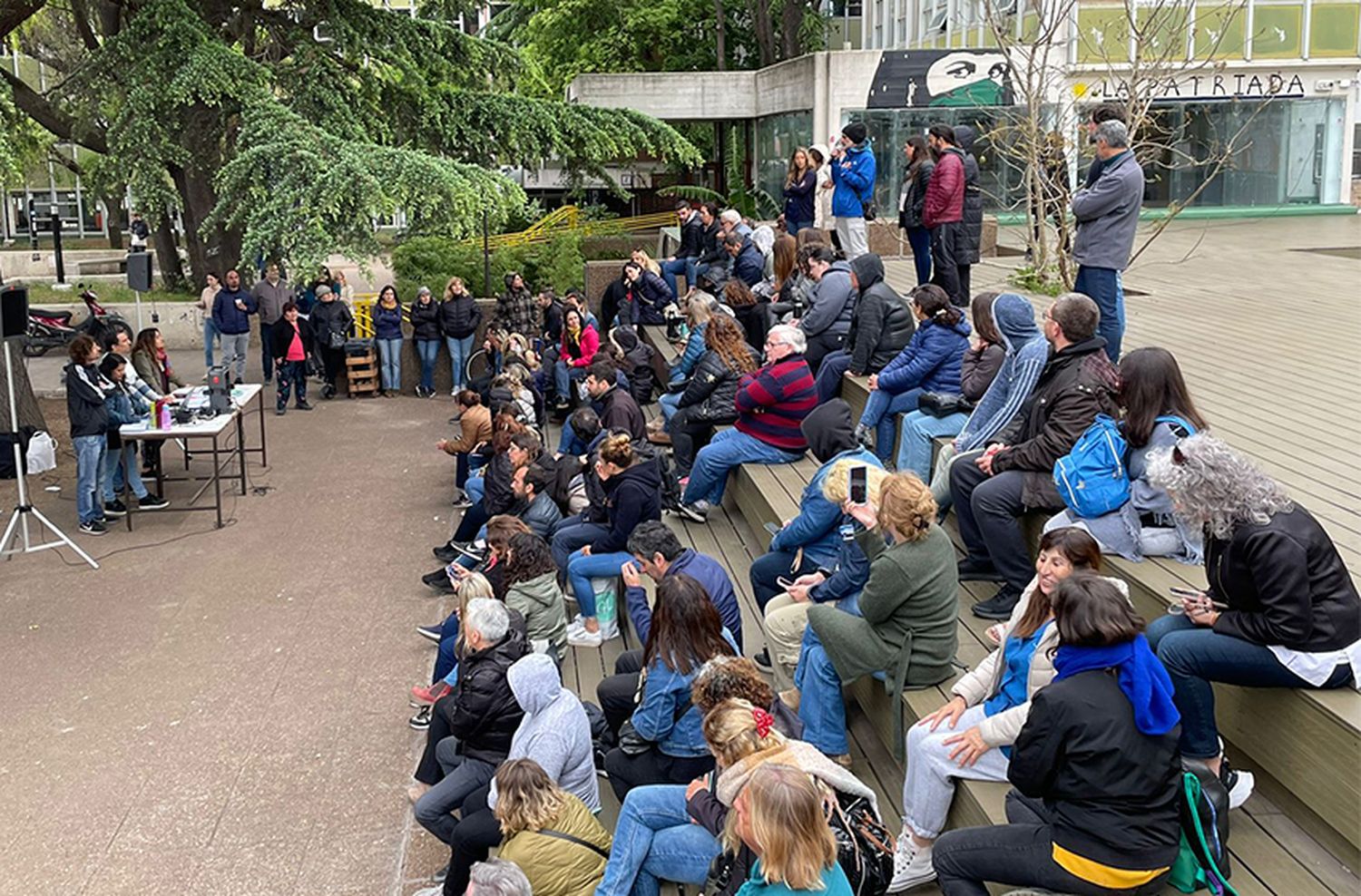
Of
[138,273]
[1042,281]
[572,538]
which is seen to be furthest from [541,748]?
[138,273]

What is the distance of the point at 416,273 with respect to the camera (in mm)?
24859

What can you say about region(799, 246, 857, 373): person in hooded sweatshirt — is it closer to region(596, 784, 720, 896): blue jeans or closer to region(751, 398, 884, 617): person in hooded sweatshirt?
region(751, 398, 884, 617): person in hooded sweatshirt

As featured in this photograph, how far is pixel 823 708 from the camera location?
6109 mm

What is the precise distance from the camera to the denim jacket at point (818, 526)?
7066 mm

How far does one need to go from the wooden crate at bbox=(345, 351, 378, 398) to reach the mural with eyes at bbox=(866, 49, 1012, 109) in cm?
908

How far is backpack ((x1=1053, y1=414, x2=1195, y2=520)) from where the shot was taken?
5961mm

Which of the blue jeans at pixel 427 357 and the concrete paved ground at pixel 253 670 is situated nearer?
the concrete paved ground at pixel 253 670

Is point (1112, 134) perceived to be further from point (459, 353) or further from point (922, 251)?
point (459, 353)

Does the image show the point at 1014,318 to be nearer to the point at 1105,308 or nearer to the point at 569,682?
the point at 1105,308

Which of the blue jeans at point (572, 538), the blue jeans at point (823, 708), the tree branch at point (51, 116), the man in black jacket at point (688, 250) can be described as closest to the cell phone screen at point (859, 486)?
the blue jeans at point (823, 708)

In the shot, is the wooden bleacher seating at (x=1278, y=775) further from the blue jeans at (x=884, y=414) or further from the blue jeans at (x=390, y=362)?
the blue jeans at (x=390, y=362)

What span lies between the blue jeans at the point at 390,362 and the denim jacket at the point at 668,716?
47.7 ft

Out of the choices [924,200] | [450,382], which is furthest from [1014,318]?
[450,382]

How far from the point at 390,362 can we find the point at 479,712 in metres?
13.9
